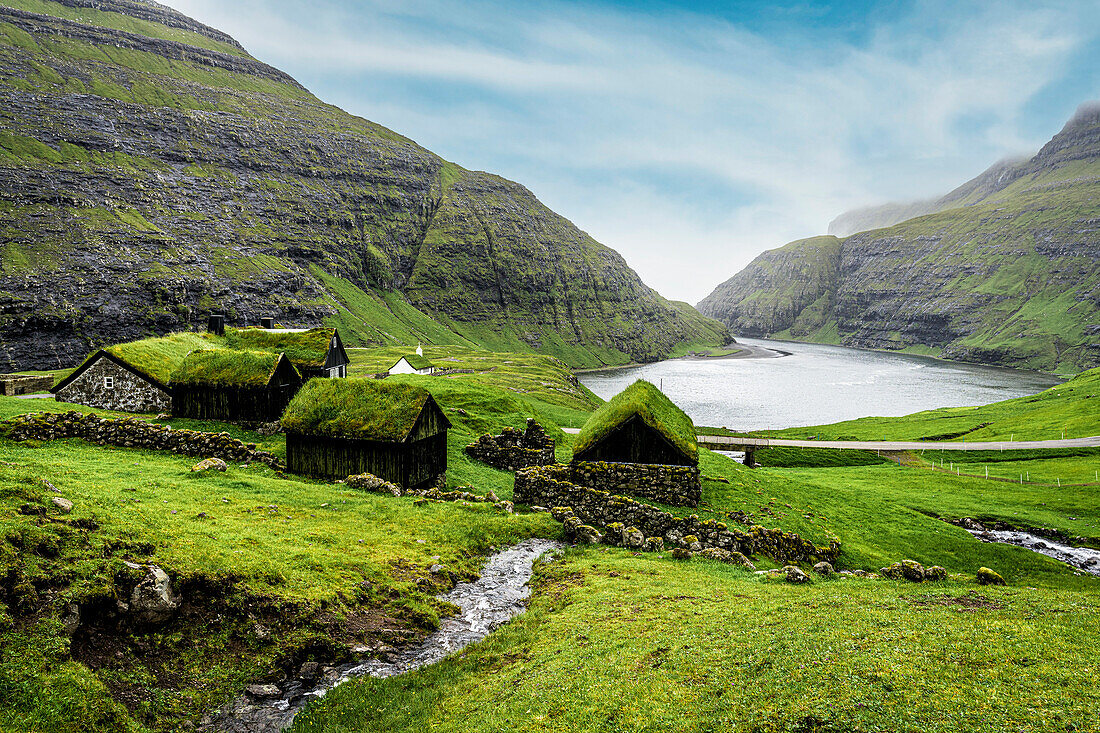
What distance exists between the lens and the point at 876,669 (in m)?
9.97

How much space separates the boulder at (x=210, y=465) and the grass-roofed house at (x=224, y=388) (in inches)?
499

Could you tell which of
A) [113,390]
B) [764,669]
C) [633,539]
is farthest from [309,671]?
[113,390]

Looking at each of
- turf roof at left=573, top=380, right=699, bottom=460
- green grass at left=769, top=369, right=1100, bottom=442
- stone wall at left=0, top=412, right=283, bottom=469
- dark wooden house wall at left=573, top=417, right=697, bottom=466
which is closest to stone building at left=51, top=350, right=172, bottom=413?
stone wall at left=0, top=412, right=283, bottom=469

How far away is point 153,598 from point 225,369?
30.0 metres

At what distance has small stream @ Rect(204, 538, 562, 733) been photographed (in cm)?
1120

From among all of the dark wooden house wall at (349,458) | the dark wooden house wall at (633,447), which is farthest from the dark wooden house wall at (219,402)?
the dark wooden house wall at (633,447)

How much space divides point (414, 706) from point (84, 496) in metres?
12.4

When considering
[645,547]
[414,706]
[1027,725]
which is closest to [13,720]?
[414,706]

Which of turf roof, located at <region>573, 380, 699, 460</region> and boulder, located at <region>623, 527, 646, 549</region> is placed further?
turf roof, located at <region>573, 380, 699, 460</region>

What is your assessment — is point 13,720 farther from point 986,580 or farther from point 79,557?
point 986,580

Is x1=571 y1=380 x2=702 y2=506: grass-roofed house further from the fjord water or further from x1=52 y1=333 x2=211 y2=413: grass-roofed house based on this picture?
the fjord water

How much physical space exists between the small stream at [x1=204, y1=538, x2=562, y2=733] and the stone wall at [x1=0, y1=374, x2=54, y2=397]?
45945mm

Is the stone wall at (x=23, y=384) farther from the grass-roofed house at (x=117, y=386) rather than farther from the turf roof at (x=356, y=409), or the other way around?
Answer: the turf roof at (x=356, y=409)

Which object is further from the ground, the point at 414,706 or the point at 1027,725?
the point at 1027,725
